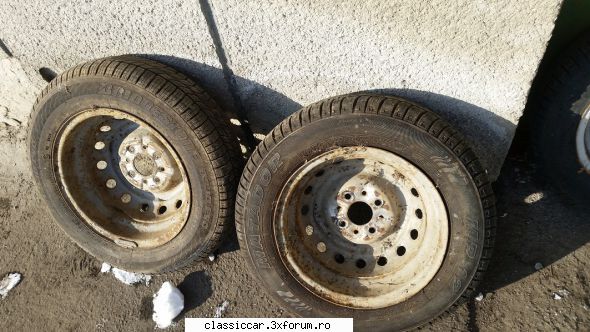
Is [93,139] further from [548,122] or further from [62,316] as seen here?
[548,122]

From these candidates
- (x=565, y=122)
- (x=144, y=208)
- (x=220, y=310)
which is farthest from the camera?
(x=144, y=208)

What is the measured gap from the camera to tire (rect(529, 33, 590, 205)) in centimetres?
240

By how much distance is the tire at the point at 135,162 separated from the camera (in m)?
2.48

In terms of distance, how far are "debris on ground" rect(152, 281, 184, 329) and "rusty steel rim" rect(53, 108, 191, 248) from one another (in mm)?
390

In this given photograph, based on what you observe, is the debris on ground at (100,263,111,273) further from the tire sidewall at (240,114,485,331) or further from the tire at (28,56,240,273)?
the tire sidewall at (240,114,485,331)

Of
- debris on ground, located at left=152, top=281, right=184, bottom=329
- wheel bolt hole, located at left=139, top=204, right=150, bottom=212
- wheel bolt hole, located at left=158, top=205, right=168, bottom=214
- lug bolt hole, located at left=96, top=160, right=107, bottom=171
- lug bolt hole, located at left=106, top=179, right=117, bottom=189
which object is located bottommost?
debris on ground, located at left=152, top=281, right=184, bottom=329

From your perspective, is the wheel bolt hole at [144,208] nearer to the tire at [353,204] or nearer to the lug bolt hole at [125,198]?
the lug bolt hole at [125,198]

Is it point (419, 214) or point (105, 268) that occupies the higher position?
point (419, 214)

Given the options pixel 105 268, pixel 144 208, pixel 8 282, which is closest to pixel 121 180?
pixel 144 208

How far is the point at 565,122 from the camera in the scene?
8.16 feet

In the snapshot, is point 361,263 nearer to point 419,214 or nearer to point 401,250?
point 401,250

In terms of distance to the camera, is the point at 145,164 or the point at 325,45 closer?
the point at 325,45

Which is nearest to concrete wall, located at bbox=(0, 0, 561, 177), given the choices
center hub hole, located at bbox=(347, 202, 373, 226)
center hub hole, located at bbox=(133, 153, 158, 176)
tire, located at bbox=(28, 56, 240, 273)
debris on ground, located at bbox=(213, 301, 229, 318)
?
tire, located at bbox=(28, 56, 240, 273)

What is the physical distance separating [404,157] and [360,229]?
1.97 ft
